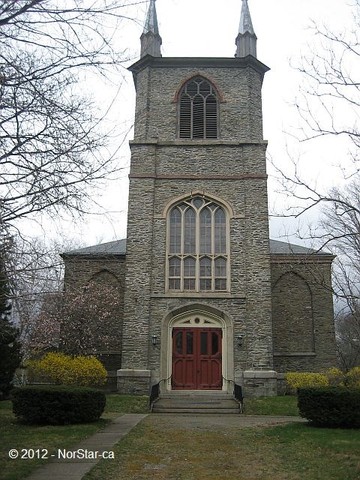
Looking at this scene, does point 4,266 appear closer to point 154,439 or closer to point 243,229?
point 154,439

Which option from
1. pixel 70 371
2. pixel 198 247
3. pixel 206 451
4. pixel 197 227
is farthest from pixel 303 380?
pixel 206 451

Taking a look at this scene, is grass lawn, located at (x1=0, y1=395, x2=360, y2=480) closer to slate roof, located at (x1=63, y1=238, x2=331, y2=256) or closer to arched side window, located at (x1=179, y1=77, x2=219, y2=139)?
slate roof, located at (x1=63, y1=238, x2=331, y2=256)

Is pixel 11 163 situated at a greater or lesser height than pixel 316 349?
greater

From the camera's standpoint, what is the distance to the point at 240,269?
20.9m

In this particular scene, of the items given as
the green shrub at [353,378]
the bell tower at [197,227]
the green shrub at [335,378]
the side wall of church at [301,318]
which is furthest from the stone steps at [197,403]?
the side wall of church at [301,318]

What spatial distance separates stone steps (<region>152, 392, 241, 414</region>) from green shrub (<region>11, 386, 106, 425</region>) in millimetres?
4996

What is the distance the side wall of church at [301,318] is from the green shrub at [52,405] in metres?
14.4

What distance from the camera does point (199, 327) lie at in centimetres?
2064

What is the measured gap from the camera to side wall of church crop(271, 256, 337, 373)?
24453 millimetres

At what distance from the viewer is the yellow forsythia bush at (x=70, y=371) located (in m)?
19.4

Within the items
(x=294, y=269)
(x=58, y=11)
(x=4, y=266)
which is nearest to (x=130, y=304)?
(x=294, y=269)

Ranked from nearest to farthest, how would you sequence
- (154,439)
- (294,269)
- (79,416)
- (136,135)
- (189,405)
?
(154,439) → (79,416) → (189,405) → (136,135) → (294,269)

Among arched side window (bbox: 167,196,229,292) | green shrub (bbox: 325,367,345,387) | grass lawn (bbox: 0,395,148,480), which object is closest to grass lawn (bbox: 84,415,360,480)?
grass lawn (bbox: 0,395,148,480)

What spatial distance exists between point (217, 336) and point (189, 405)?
13.1ft
